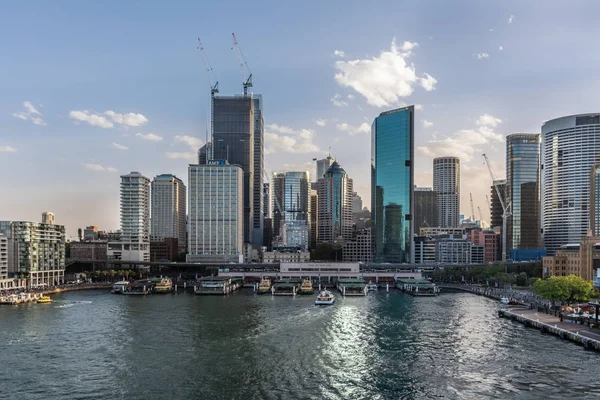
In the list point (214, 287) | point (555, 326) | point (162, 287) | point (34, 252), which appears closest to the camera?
point (555, 326)

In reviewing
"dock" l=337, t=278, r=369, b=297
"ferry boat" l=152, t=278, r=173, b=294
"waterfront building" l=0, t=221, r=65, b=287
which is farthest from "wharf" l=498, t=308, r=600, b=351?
"waterfront building" l=0, t=221, r=65, b=287

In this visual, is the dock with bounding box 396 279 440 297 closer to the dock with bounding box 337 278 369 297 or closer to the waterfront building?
the dock with bounding box 337 278 369 297

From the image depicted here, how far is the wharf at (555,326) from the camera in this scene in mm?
69938

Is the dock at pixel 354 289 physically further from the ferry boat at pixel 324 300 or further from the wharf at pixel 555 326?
the wharf at pixel 555 326

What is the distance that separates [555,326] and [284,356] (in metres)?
44.4

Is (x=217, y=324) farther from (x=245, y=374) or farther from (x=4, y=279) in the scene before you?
(x=4, y=279)

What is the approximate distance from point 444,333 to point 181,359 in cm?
4230

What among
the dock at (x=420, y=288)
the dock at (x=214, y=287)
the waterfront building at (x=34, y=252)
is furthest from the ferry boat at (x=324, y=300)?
the waterfront building at (x=34, y=252)

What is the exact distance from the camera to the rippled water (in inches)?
2047

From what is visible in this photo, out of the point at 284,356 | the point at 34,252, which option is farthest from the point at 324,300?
the point at 34,252

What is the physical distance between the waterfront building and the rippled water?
191ft

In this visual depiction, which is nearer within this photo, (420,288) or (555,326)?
(555,326)

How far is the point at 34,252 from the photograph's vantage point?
16100cm

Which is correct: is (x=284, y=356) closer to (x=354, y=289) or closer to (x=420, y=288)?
(x=354, y=289)
